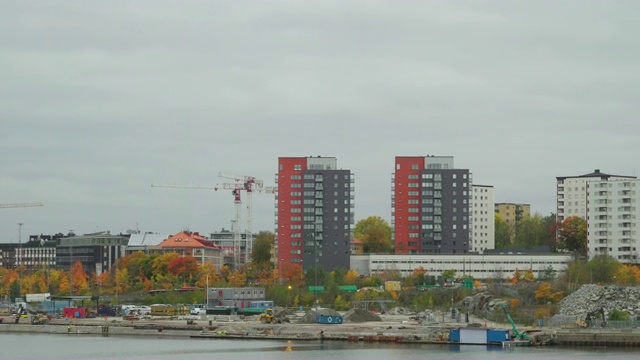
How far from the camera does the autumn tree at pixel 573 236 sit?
15662 centimetres

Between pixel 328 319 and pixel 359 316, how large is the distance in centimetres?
392

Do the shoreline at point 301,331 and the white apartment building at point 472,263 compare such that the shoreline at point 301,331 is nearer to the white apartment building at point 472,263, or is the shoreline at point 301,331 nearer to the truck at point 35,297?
the truck at point 35,297

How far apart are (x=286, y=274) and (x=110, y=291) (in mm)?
22915

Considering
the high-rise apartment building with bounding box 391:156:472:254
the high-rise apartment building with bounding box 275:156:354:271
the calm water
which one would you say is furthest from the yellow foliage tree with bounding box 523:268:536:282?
the calm water

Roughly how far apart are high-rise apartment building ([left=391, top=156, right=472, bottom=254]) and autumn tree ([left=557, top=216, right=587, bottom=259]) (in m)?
17.4

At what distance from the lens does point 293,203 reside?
145750mm

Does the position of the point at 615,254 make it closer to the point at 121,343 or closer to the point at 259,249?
the point at 259,249

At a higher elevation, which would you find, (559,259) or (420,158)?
(420,158)

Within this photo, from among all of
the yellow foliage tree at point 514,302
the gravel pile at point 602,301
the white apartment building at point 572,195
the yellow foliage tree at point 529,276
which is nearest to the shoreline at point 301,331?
the gravel pile at point 602,301

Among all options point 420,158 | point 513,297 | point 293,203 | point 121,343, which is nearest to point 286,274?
point 293,203

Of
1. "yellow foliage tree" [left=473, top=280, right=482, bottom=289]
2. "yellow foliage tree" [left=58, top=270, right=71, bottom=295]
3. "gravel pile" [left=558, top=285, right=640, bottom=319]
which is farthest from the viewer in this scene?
"yellow foliage tree" [left=58, top=270, right=71, bottom=295]

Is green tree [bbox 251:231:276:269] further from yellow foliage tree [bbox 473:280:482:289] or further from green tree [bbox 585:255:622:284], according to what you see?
green tree [bbox 585:255:622:284]

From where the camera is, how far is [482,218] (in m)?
190

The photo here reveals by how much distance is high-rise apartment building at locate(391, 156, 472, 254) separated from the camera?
14600 cm
